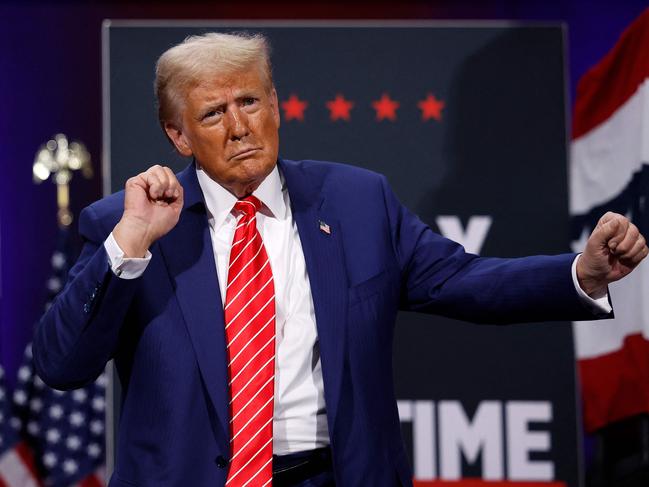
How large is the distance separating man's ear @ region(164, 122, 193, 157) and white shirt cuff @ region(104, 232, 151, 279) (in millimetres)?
395

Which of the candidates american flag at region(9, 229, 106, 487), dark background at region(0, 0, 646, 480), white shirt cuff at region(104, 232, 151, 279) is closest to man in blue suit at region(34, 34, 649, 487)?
white shirt cuff at region(104, 232, 151, 279)

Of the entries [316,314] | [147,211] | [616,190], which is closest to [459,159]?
[616,190]

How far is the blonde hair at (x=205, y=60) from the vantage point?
2.10 metres

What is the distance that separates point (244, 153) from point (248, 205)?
10 cm

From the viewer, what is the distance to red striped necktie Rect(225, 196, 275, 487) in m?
1.89

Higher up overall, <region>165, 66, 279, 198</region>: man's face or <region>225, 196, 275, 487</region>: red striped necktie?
<region>165, 66, 279, 198</region>: man's face

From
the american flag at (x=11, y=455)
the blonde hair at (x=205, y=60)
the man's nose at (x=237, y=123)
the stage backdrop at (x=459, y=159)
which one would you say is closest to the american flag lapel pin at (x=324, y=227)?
the man's nose at (x=237, y=123)

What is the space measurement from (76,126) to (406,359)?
2206mm

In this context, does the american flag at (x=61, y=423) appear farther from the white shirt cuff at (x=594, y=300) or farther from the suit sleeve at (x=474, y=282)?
the white shirt cuff at (x=594, y=300)

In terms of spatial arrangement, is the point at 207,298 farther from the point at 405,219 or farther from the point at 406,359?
the point at 406,359

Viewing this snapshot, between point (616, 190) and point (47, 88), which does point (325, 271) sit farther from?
point (47, 88)

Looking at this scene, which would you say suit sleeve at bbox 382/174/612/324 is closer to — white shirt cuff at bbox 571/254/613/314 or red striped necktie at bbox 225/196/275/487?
white shirt cuff at bbox 571/254/613/314

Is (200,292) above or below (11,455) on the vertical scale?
above

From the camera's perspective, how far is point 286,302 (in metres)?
2.03
